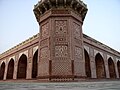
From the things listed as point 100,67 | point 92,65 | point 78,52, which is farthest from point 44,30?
point 100,67

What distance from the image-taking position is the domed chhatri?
8.02 meters

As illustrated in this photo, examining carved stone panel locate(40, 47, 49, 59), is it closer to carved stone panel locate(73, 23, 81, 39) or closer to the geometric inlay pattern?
the geometric inlay pattern

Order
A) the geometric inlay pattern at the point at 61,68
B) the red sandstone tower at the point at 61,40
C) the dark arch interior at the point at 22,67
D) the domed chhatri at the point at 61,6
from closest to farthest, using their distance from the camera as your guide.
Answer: the geometric inlay pattern at the point at 61,68
the red sandstone tower at the point at 61,40
the domed chhatri at the point at 61,6
the dark arch interior at the point at 22,67

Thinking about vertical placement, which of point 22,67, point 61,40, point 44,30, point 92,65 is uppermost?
point 44,30

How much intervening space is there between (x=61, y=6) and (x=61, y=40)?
2.36 metres

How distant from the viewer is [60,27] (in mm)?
7781

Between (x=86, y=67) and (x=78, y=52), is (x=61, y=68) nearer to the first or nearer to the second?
(x=78, y=52)

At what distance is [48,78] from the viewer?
6.75 meters

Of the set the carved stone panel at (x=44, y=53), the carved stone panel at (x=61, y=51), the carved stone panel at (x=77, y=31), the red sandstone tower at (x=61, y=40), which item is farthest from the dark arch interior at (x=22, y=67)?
the carved stone panel at (x=77, y=31)

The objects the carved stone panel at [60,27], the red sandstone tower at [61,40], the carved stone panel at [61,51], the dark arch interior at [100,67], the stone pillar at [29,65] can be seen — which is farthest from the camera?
the dark arch interior at [100,67]

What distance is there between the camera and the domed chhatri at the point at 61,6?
26.3ft

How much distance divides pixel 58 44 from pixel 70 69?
161 cm

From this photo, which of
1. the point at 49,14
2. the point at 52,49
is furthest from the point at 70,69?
the point at 49,14

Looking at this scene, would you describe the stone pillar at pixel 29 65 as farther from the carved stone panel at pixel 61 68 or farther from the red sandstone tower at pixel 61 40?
the carved stone panel at pixel 61 68
